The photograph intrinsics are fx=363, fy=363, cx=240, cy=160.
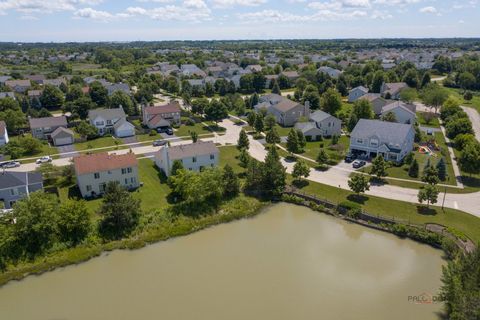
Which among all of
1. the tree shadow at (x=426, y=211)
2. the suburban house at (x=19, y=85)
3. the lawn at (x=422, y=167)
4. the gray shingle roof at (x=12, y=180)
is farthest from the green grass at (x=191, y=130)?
the suburban house at (x=19, y=85)

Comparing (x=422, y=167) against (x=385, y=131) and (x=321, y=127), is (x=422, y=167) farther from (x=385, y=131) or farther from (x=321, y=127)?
(x=321, y=127)

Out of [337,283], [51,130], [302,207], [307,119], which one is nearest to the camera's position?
[337,283]

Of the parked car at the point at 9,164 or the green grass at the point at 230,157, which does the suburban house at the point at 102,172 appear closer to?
the green grass at the point at 230,157

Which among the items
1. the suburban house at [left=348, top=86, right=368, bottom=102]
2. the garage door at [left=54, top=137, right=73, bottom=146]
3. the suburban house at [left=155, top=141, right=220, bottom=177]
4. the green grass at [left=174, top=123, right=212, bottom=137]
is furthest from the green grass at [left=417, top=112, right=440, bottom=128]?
the garage door at [left=54, top=137, right=73, bottom=146]

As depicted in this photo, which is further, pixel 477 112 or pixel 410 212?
pixel 477 112

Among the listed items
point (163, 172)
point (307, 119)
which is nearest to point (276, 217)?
point (163, 172)

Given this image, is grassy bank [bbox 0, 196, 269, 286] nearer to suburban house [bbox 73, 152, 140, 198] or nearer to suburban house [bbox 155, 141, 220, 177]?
suburban house [bbox 73, 152, 140, 198]

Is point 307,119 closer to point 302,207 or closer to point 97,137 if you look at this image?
point 302,207
